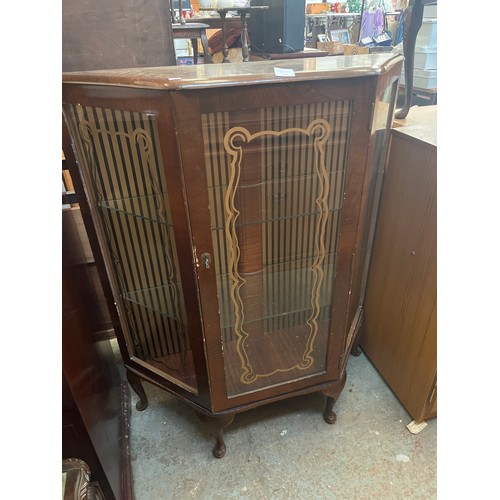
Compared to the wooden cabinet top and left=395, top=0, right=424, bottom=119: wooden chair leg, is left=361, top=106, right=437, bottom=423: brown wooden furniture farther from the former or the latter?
the wooden cabinet top

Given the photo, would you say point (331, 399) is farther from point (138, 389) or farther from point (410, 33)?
point (410, 33)

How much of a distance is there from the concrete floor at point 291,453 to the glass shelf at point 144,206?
84 cm

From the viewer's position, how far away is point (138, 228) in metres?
1.00

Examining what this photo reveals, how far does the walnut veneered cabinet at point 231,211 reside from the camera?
74 cm

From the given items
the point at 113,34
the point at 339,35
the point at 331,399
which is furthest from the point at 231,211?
the point at 339,35

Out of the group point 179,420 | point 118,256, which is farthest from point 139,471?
point 118,256

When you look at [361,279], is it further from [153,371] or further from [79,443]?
[79,443]

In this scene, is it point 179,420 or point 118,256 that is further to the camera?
point 179,420

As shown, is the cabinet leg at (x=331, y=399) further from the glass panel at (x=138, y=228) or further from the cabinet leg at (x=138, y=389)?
the cabinet leg at (x=138, y=389)

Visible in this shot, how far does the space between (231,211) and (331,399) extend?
81cm

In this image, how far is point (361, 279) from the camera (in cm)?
132

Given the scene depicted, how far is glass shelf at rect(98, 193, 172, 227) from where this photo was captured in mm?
879
